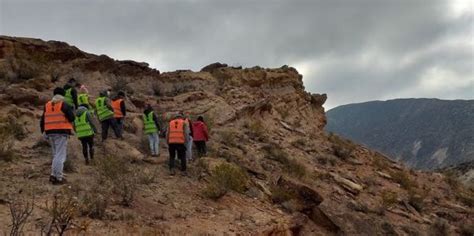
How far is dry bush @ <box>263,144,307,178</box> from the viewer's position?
13.2m

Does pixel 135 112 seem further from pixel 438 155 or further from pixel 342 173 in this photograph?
pixel 438 155

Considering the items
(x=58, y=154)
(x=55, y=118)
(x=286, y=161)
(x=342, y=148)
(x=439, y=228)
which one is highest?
(x=55, y=118)

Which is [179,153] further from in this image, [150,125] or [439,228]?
[439,228]

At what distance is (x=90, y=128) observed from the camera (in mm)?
9961

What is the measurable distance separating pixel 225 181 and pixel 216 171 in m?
0.46

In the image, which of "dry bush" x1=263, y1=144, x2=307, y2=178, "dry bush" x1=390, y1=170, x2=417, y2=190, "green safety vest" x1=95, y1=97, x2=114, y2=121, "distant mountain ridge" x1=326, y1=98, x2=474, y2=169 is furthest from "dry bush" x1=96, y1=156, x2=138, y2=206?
"distant mountain ridge" x1=326, y1=98, x2=474, y2=169

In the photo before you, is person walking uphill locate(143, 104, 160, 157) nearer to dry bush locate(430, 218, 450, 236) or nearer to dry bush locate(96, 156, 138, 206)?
dry bush locate(96, 156, 138, 206)

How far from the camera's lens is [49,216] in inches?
280

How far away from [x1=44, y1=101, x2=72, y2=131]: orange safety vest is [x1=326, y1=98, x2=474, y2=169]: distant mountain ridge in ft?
253

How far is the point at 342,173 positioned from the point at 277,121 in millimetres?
4348

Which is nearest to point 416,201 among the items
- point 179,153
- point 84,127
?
point 179,153

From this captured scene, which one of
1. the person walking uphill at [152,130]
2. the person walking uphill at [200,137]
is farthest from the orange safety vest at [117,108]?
the person walking uphill at [200,137]

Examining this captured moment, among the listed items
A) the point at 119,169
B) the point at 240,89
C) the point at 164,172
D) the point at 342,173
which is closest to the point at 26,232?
the point at 119,169

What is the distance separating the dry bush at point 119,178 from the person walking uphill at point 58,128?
82cm
